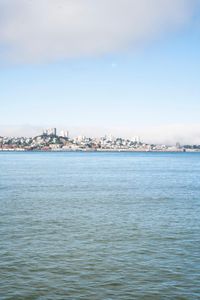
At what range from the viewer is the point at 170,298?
19656mm

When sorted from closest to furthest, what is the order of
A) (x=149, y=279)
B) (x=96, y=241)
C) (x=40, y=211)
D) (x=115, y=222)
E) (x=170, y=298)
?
1. (x=170, y=298)
2. (x=149, y=279)
3. (x=96, y=241)
4. (x=115, y=222)
5. (x=40, y=211)

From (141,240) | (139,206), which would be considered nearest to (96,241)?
(141,240)

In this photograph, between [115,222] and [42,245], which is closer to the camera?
[42,245]

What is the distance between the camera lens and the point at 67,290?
67.3ft

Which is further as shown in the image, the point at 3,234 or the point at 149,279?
the point at 3,234

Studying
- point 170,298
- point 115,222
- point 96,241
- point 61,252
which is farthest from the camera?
point 115,222

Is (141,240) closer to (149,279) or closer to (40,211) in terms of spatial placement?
(149,279)

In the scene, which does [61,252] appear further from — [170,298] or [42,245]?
[170,298]

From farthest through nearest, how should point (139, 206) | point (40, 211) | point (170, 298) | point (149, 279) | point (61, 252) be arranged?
Result: 1. point (139, 206)
2. point (40, 211)
3. point (61, 252)
4. point (149, 279)
5. point (170, 298)

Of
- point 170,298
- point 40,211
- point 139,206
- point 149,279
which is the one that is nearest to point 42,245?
point 149,279

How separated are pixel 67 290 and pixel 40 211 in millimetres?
23320

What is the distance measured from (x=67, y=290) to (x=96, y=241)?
9610 millimetres

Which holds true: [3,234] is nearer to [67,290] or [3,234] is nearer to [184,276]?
[67,290]

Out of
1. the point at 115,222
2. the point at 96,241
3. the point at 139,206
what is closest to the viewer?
the point at 96,241
